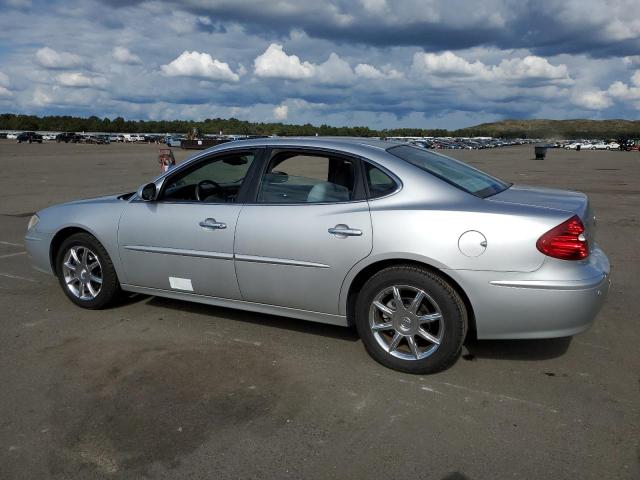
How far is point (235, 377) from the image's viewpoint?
3869 mm

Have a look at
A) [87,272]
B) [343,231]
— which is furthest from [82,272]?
[343,231]

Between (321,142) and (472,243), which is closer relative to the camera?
(472,243)

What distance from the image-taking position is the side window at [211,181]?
15.4 feet

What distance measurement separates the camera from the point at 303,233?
409 centimetres

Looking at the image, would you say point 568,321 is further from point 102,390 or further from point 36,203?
point 36,203

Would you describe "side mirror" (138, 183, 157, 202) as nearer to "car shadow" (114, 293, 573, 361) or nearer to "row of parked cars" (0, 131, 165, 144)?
"car shadow" (114, 293, 573, 361)

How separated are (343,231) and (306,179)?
772 millimetres

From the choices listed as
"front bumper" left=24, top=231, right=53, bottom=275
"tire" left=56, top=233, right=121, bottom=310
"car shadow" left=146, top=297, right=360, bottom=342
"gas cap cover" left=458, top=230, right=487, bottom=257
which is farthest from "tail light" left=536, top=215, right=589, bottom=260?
"front bumper" left=24, top=231, right=53, bottom=275

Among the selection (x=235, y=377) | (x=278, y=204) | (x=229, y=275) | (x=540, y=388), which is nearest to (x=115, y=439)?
(x=235, y=377)

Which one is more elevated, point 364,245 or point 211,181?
point 211,181

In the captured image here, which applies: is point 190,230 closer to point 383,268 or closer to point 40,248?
point 383,268

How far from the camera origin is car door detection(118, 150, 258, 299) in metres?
4.47

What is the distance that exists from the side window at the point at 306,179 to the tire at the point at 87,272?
175cm

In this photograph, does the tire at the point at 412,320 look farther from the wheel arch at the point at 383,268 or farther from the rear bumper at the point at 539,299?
the rear bumper at the point at 539,299
